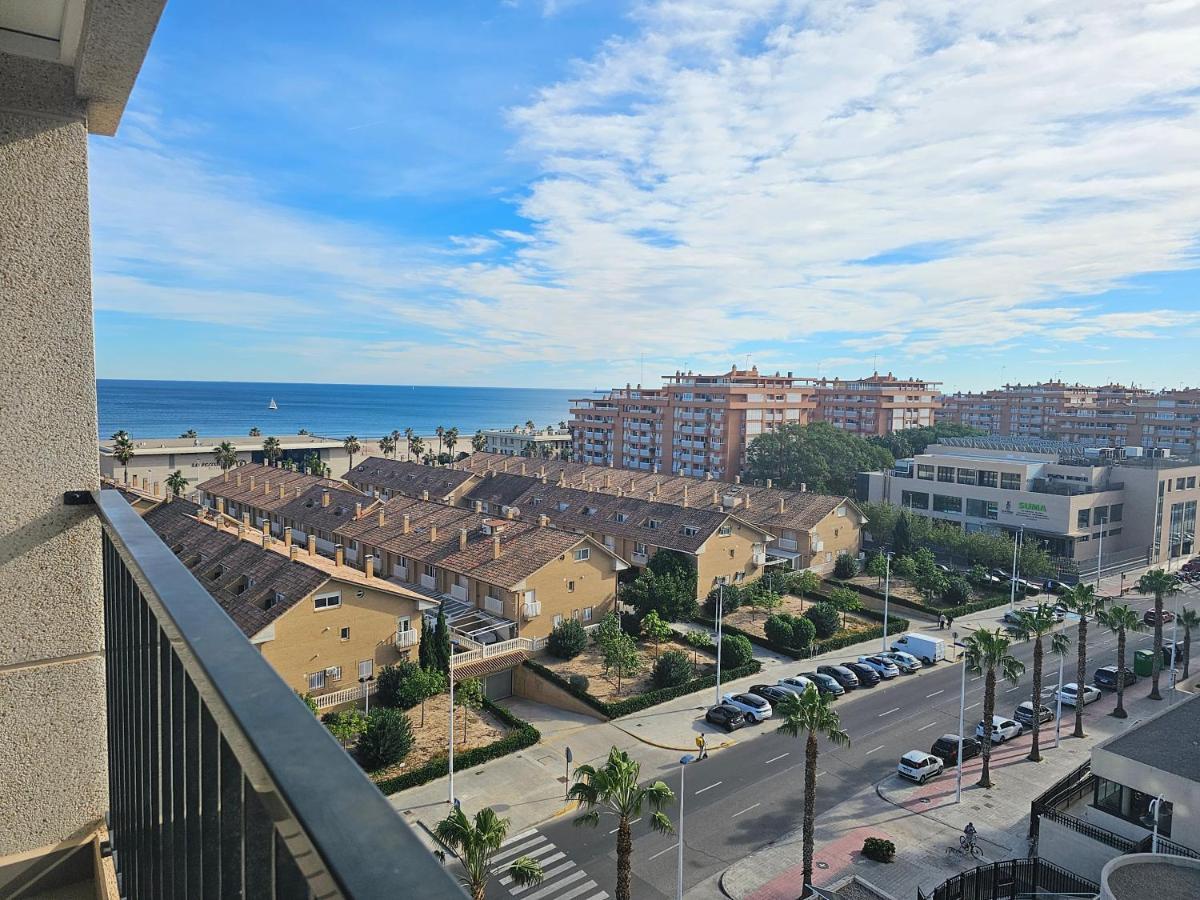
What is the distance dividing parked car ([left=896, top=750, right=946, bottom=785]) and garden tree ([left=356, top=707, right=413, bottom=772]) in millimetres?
17539

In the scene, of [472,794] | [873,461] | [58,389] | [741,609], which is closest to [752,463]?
[873,461]

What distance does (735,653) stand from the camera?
1481 inches

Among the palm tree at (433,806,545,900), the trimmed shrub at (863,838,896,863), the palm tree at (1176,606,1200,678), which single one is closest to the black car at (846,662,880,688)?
the trimmed shrub at (863,838,896,863)

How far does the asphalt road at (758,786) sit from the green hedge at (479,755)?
14.3 ft

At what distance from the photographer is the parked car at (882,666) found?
38.5 meters

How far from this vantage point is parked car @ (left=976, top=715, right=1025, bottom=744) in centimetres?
3198

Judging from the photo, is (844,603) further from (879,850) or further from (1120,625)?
(879,850)

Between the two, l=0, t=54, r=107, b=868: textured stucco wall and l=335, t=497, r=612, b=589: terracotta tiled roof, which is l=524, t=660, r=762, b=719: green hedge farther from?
l=0, t=54, r=107, b=868: textured stucco wall

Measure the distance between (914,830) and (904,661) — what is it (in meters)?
15.2

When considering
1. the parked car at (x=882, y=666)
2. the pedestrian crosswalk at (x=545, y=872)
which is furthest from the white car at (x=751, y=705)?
the pedestrian crosswalk at (x=545, y=872)

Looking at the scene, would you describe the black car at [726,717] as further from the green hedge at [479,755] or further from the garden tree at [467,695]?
the garden tree at [467,695]

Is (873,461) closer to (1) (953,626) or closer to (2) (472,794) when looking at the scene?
(1) (953,626)

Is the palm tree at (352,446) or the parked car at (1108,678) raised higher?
the palm tree at (352,446)

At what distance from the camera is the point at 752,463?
84938 millimetres
